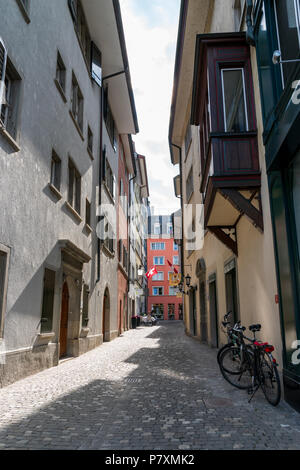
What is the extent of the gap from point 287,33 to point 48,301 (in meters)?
8.04

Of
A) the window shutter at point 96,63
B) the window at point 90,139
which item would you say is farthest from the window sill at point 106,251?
the window shutter at point 96,63

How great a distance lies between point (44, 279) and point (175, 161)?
67.5ft

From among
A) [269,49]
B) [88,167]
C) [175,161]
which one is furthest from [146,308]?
[269,49]

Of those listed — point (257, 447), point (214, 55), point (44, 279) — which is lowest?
point (257, 447)

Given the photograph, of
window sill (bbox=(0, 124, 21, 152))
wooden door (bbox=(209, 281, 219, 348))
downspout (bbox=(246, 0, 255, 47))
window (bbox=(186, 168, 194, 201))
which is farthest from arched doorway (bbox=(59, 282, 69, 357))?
window (bbox=(186, 168, 194, 201))

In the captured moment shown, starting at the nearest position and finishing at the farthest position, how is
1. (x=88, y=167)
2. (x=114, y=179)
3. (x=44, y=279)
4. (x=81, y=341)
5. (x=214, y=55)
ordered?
(x=214, y=55), (x=44, y=279), (x=81, y=341), (x=88, y=167), (x=114, y=179)

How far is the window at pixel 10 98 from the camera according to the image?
25.3 ft

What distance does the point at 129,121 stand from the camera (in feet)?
78.3

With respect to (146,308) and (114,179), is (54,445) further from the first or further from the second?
(146,308)

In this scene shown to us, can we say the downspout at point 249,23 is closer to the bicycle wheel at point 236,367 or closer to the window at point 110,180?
the bicycle wheel at point 236,367

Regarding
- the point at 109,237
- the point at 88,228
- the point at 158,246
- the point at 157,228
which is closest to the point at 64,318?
the point at 88,228

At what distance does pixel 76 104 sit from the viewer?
1364 cm

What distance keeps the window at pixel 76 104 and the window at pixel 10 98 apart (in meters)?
4.63

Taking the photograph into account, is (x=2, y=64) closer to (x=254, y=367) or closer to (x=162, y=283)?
(x=254, y=367)
